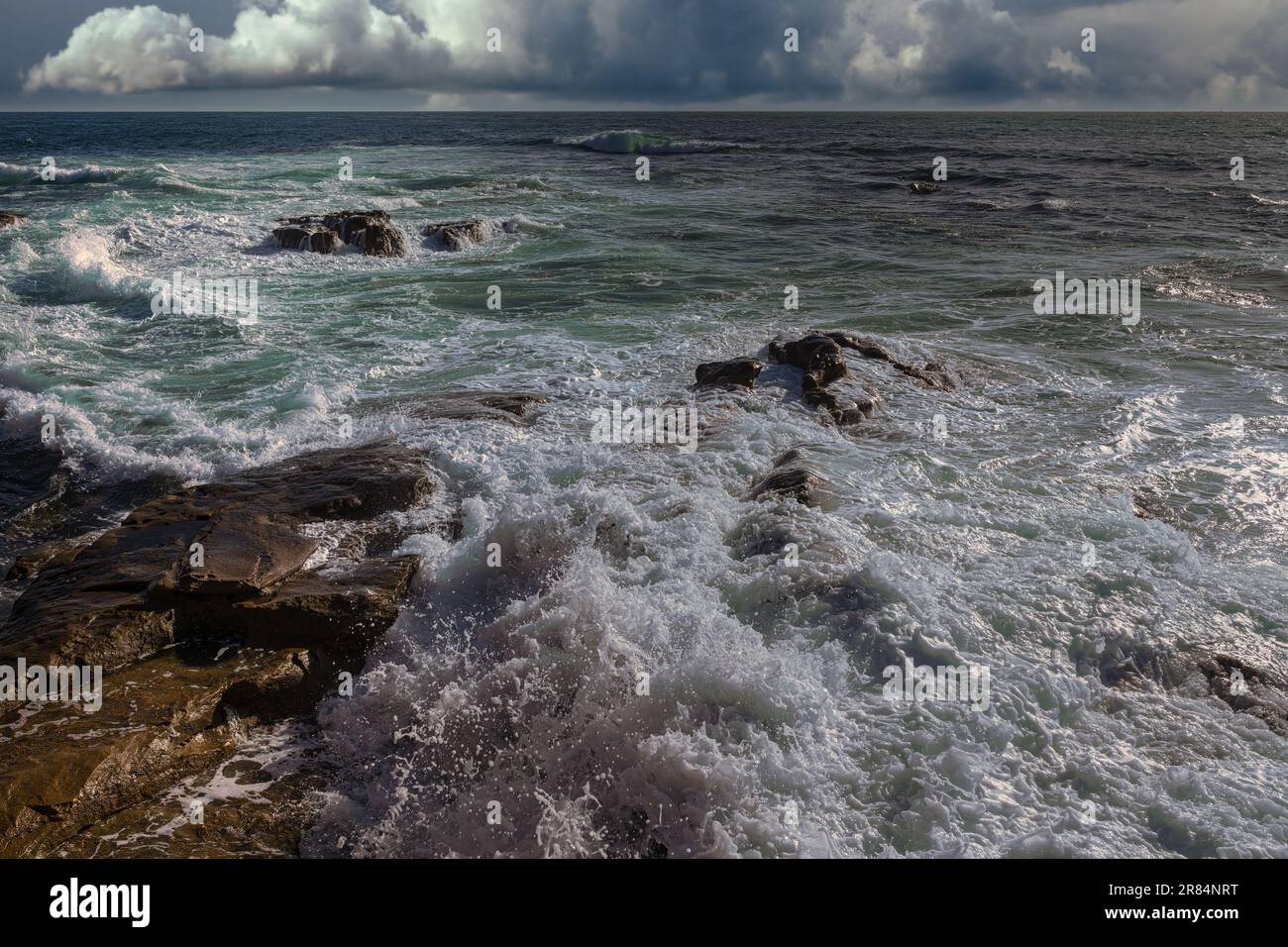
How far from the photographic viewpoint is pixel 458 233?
21.9 metres

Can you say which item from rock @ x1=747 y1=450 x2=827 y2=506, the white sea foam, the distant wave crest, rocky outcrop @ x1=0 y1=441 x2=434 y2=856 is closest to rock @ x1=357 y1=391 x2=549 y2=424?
rocky outcrop @ x1=0 y1=441 x2=434 y2=856

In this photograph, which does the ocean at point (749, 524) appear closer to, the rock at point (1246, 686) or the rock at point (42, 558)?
the rock at point (1246, 686)

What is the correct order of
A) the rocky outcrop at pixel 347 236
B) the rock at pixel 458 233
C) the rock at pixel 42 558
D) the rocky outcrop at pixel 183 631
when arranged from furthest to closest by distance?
the rock at pixel 458 233, the rocky outcrop at pixel 347 236, the rock at pixel 42 558, the rocky outcrop at pixel 183 631

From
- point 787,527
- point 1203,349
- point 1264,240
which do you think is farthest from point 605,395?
point 1264,240

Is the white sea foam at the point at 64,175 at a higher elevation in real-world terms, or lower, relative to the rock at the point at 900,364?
higher

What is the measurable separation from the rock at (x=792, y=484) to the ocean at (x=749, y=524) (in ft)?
0.61

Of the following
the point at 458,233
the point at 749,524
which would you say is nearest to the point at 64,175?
the point at 458,233

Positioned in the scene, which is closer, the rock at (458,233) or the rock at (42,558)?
the rock at (42,558)

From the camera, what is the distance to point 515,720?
493 centimetres

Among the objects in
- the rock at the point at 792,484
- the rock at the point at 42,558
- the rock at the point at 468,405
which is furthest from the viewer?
the rock at the point at 468,405

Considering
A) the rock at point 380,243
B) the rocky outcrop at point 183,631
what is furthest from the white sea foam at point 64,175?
the rocky outcrop at point 183,631

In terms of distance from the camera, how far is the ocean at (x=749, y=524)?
14.5ft
